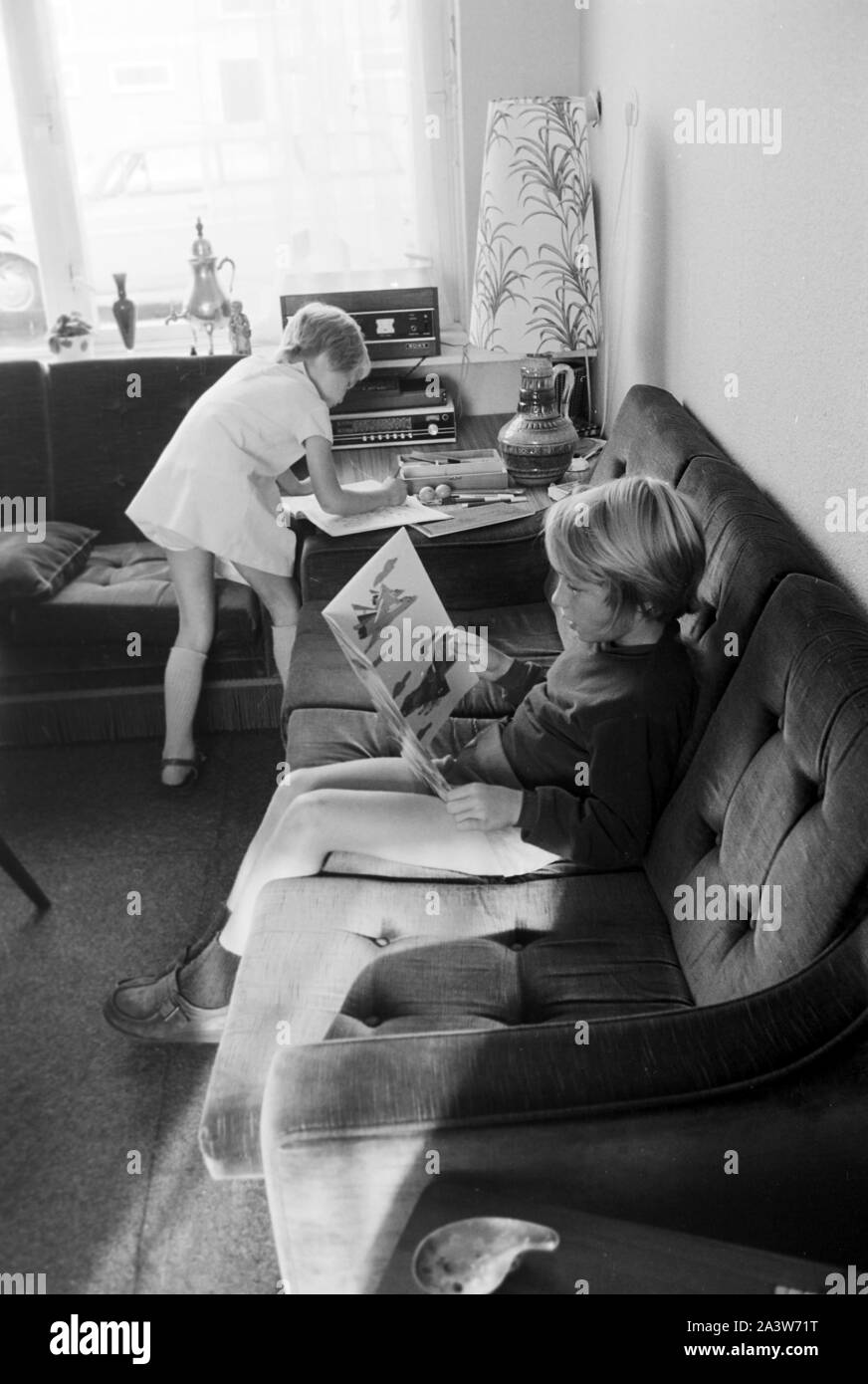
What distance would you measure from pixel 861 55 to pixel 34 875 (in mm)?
1961

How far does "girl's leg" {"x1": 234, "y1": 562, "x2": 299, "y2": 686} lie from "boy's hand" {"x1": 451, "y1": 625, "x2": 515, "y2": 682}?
0.86m

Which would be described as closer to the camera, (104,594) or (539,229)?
(539,229)

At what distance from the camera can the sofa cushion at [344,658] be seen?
6.86ft

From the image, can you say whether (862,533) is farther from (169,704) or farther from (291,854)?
(169,704)

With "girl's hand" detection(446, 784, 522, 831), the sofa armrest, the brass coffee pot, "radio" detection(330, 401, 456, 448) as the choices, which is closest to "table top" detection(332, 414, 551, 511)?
"radio" detection(330, 401, 456, 448)

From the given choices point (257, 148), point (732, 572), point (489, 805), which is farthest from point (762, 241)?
point (257, 148)

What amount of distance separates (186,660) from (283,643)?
0.22 m

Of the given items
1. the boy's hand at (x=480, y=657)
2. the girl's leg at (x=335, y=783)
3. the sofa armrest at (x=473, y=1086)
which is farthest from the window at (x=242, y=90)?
the sofa armrest at (x=473, y=1086)

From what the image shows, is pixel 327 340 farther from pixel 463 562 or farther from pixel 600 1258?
pixel 600 1258

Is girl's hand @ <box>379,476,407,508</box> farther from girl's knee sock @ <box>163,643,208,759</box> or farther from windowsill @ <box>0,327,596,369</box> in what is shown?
windowsill @ <box>0,327,596,369</box>

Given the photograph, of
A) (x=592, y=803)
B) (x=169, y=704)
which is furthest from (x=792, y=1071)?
(x=169, y=704)

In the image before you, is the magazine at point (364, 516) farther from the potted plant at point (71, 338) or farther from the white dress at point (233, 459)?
the potted plant at point (71, 338)

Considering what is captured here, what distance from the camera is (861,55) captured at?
4.50 ft

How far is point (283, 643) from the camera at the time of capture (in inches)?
107
